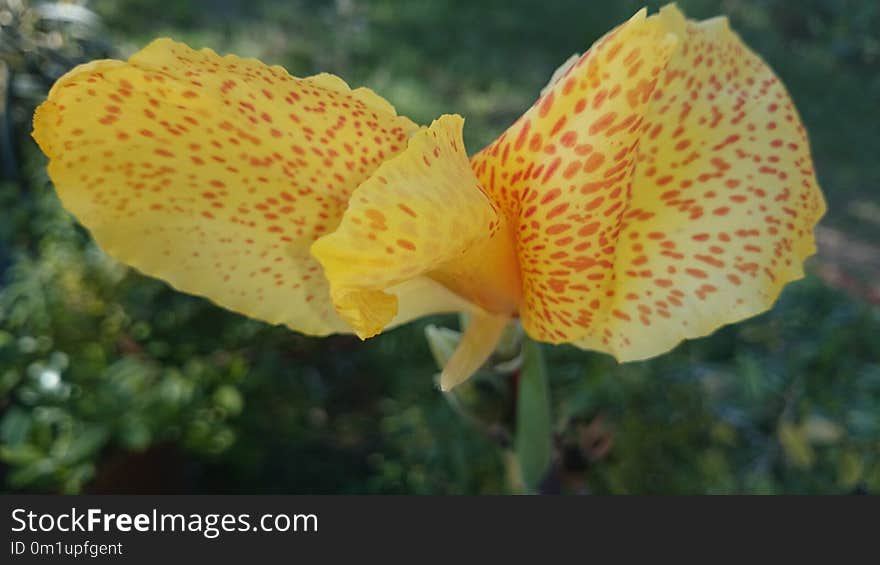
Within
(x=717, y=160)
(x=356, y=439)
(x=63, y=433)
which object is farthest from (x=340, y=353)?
(x=717, y=160)

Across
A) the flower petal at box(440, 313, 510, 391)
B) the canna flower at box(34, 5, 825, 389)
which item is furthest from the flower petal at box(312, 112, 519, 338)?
the flower petal at box(440, 313, 510, 391)

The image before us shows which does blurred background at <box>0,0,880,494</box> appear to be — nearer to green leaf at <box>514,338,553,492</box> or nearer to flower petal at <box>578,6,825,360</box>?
green leaf at <box>514,338,553,492</box>

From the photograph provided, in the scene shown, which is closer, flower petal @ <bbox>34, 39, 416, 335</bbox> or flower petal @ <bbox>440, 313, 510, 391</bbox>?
flower petal @ <bbox>34, 39, 416, 335</bbox>

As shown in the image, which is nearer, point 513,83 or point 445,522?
point 445,522

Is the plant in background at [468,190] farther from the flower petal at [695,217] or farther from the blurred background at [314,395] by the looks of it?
the blurred background at [314,395]

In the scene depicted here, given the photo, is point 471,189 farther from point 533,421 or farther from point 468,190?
point 533,421

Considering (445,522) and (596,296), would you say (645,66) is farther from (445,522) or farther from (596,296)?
(445,522)
